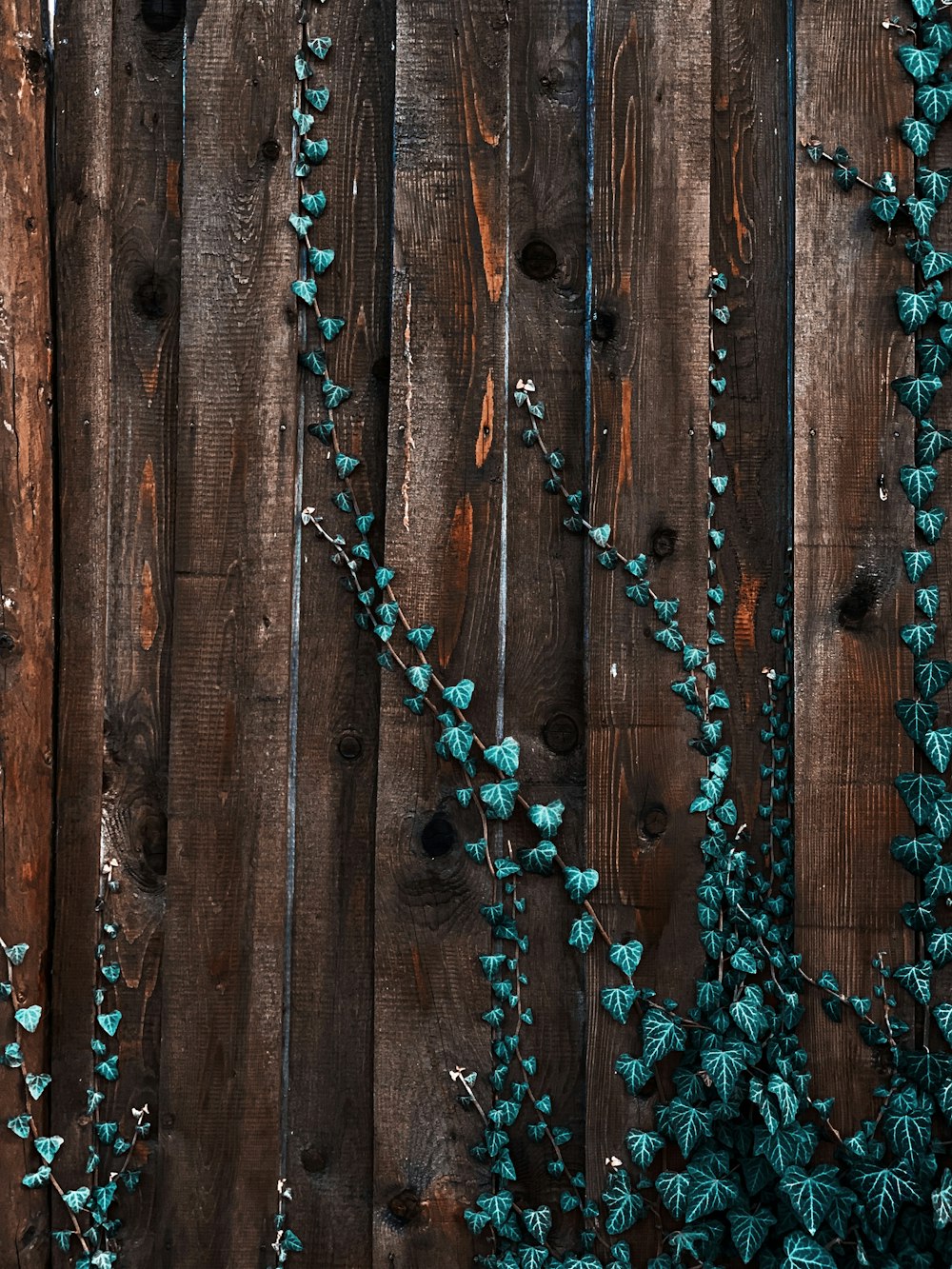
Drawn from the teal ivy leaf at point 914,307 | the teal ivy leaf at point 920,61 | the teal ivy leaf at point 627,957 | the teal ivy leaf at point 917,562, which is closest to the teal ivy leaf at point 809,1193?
the teal ivy leaf at point 627,957

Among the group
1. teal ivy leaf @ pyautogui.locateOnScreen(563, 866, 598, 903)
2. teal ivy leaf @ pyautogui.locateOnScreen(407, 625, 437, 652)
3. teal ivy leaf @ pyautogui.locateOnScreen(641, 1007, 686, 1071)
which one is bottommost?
teal ivy leaf @ pyautogui.locateOnScreen(641, 1007, 686, 1071)

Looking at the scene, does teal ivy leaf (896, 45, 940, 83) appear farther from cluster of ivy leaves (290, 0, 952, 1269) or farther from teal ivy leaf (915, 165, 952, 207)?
teal ivy leaf (915, 165, 952, 207)

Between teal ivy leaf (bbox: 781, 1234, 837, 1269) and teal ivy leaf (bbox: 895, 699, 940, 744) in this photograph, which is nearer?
teal ivy leaf (bbox: 781, 1234, 837, 1269)

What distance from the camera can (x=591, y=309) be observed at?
181 cm

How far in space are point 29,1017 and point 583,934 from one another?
985mm

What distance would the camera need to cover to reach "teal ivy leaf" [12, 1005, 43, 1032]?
5.82 feet

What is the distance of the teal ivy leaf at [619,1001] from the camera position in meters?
1.74

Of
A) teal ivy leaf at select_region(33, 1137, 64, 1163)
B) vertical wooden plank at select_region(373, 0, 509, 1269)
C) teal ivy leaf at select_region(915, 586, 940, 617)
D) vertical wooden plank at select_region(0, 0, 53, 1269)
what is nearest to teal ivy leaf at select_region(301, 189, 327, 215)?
vertical wooden plank at select_region(373, 0, 509, 1269)

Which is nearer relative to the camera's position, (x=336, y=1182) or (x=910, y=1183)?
(x=910, y=1183)

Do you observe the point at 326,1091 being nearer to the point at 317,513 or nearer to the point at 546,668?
the point at 546,668

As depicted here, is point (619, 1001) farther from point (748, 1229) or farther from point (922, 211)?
point (922, 211)

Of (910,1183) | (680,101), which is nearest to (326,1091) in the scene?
(910,1183)

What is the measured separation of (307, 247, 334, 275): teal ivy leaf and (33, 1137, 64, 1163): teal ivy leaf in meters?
1.62

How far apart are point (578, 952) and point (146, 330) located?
1.39 metres
